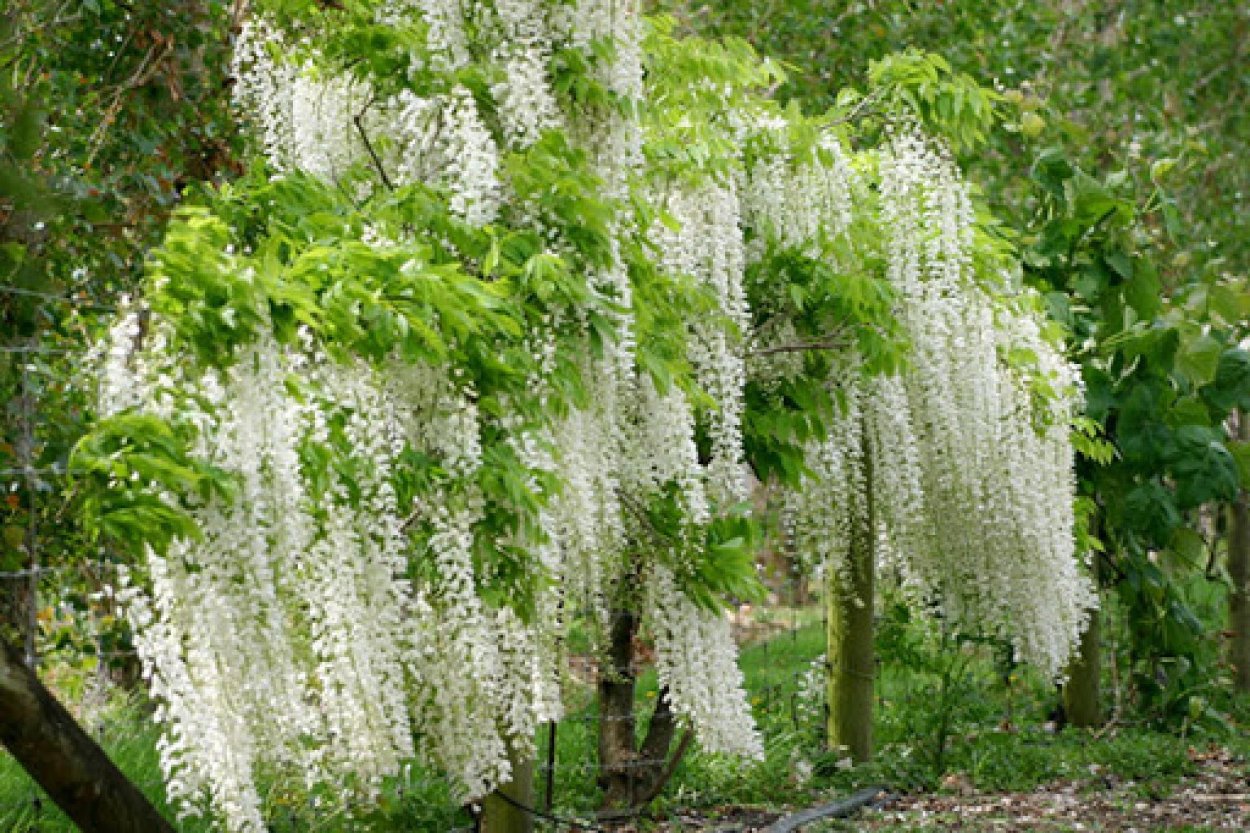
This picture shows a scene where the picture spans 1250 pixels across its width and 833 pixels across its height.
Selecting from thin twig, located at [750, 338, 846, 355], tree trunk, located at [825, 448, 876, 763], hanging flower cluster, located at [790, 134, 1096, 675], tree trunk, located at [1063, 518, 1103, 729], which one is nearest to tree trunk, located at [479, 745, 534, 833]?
hanging flower cluster, located at [790, 134, 1096, 675]

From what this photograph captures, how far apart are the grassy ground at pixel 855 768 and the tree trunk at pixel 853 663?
0.13m

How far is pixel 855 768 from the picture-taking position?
21.3 ft

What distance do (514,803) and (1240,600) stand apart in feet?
19.3

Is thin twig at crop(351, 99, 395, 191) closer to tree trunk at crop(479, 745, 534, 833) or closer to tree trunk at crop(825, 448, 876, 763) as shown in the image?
tree trunk at crop(479, 745, 534, 833)

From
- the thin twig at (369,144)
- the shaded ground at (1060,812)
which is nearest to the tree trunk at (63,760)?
the thin twig at (369,144)

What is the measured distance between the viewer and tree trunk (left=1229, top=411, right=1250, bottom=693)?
8836 millimetres

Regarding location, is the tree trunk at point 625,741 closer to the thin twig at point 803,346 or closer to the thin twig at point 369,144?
the thin twig at point 803,346

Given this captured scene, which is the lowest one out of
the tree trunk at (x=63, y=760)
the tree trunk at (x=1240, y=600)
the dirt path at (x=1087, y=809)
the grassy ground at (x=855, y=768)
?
the dirt path at (x=1087, y=809)

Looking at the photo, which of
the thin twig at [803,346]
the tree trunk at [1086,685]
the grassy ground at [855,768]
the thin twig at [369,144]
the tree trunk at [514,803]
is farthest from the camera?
the tree trunk at [1086,685]

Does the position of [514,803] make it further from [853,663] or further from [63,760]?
[853,663]

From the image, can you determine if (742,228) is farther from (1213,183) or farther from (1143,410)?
(1213,183)

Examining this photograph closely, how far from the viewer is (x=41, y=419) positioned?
5133 millimetres

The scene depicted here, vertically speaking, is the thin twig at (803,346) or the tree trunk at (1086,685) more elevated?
the thin twig at (803,346)

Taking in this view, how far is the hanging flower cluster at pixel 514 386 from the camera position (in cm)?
281
